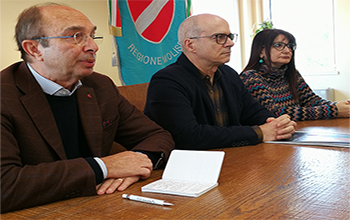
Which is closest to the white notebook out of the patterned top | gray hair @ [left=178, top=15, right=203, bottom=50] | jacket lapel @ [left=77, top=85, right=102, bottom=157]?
jacket lapel @ [left=77, top=85, right=102, bottom=157]

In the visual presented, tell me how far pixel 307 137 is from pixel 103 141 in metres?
0.92

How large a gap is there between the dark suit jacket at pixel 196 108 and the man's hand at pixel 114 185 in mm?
599

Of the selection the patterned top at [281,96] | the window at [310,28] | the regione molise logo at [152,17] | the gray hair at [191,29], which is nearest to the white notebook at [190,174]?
the gray hair at [191,29]

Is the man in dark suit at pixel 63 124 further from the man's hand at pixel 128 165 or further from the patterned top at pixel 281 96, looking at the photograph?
the patterned top at pixel 281 96

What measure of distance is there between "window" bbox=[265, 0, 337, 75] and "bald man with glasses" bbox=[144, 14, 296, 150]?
3.95 metres

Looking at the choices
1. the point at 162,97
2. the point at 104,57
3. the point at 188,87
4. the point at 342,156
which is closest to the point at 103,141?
the point at 162,97

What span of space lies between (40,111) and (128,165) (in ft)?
1.19

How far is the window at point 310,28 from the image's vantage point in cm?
558

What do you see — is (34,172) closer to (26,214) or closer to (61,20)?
(26,214)

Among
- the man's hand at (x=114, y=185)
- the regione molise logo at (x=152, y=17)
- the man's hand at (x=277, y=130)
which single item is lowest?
the man's hand at (x=277, y=130)

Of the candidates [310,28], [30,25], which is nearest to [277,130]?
[30,25]

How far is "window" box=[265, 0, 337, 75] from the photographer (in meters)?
5.58

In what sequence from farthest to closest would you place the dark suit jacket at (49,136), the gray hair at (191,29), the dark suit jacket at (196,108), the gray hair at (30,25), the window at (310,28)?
1. the window at (310,28)
2. the gray hair at (191,29)
3. the dark suit jacket at (196,108)
4. the gray hair at (30,25)
5. the dark suit jacket at (49,136)

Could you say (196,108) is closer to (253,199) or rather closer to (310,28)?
(253,199)
